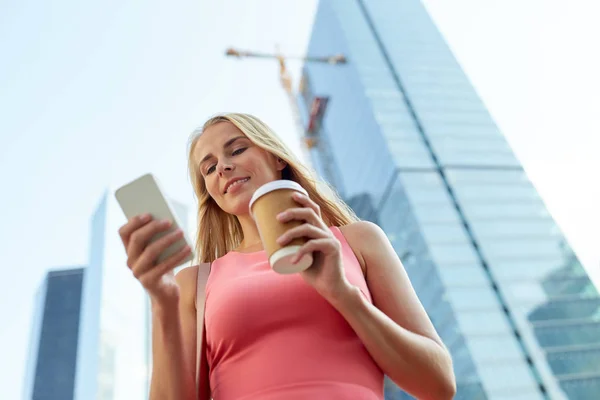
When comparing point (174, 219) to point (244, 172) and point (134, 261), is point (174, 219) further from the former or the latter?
point (244, 172)

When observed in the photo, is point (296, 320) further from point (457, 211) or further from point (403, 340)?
point (457, 211)

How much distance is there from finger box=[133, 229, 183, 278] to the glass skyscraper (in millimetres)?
34569

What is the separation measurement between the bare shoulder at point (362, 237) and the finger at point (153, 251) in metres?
0.71

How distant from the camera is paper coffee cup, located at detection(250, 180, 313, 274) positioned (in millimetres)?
1105

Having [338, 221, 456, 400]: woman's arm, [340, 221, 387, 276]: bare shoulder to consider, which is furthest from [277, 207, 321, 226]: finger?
[340, 221, 387, 276]: bare shoulder

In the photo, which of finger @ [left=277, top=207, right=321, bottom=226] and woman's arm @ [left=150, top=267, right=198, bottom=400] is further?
woman's arm @ [left=150, top=267, right=198, bottom=400]

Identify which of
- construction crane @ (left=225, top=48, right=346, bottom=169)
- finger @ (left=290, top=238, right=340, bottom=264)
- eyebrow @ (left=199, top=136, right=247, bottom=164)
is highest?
construction crane @ (left=225, top=48, right=346, bottom=169)

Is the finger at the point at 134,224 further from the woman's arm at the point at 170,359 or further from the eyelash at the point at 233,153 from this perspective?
the eyelash at the point at 233,153

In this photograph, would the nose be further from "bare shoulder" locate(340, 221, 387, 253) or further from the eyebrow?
"bare shoulder" locate(340, 221, 387, 253)

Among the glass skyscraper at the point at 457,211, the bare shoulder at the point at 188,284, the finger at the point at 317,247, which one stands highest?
the glass skyscraper at the point at 457,211

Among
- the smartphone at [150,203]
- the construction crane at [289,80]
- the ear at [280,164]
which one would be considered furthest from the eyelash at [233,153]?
the construction crane at [289,80]

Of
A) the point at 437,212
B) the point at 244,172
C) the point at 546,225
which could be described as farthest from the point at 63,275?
the point at 244,172

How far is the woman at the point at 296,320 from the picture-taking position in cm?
121

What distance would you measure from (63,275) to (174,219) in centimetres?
9619
